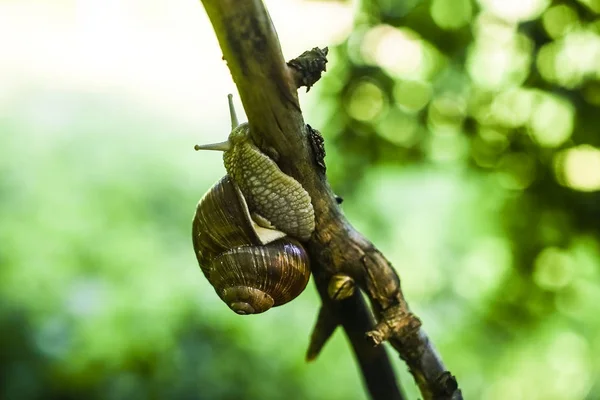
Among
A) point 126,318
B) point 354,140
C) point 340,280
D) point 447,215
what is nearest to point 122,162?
point 126,318

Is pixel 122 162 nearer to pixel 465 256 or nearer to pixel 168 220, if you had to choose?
pixel 168 220

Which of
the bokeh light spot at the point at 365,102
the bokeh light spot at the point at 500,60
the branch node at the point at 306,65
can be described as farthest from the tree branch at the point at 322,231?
the bokeh light spot at the point at 500,60

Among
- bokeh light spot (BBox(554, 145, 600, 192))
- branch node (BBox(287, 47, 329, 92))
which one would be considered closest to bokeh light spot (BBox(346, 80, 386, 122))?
bokeh light spot (BBox(554, 145, 600, 192))

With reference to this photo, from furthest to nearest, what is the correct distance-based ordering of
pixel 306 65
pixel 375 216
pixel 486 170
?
pixel 375 216 < pixel 486 170 < pixel 306 65

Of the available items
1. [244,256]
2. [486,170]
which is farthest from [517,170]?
[244,256]

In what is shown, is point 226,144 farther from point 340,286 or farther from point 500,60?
point 500,60

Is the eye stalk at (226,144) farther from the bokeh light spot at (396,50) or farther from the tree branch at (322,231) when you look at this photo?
the bokeh light spot at (396,50)
